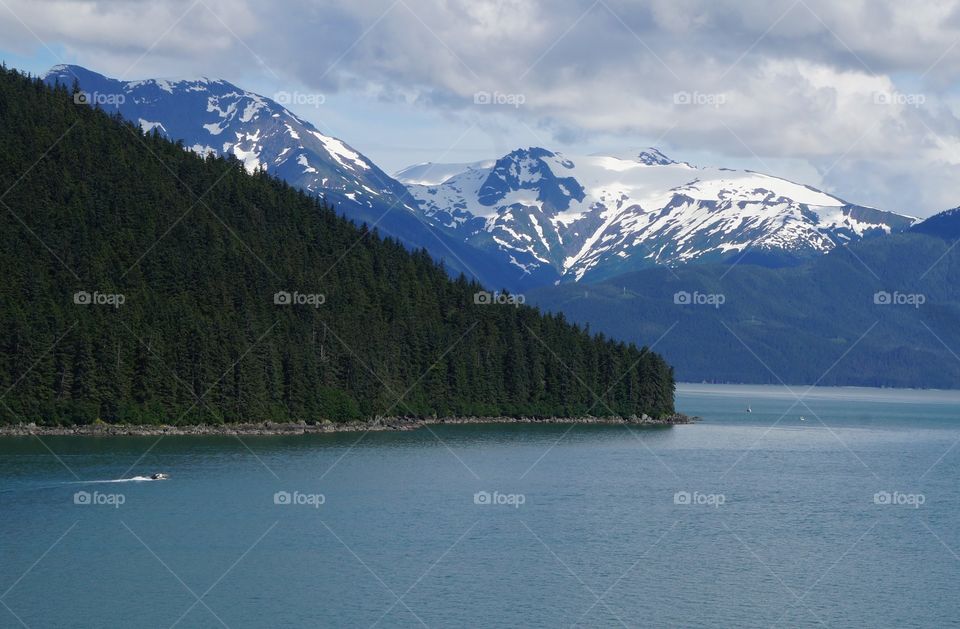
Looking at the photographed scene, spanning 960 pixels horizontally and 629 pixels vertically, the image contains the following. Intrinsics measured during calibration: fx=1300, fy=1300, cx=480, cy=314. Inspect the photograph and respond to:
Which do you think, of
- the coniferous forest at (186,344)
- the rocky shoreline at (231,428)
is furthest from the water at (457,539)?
the coniferous forest at (186,344)

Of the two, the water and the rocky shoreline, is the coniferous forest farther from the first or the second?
the water

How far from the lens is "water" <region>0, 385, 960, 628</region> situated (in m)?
68.1

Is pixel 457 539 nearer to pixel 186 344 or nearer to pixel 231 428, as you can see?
pixel 231 428

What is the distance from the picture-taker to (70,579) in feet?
236

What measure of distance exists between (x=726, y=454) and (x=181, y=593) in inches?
3742

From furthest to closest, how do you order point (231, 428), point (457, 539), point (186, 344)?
point (186, 344), point (231, 428), point (457, 539)

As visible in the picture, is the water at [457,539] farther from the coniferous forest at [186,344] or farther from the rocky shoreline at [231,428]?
the coniferous forest at [186,344]

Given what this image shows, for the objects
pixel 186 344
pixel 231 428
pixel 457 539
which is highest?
pixel 186 344

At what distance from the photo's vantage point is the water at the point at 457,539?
6806 centimetres

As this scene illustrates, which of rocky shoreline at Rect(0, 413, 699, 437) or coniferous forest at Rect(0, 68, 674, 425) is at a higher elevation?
coniferous forest at Rect(0, 68, 674, 425)

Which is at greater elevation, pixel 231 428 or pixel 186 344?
pixel 186 344

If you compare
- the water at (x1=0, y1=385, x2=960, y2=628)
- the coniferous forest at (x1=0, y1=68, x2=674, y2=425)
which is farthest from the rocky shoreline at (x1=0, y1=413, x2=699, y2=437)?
the water at (x1=0, y1=385, x2=960, y2=628)

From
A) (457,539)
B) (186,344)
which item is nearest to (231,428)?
(186,344)

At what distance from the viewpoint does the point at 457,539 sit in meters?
87.4
